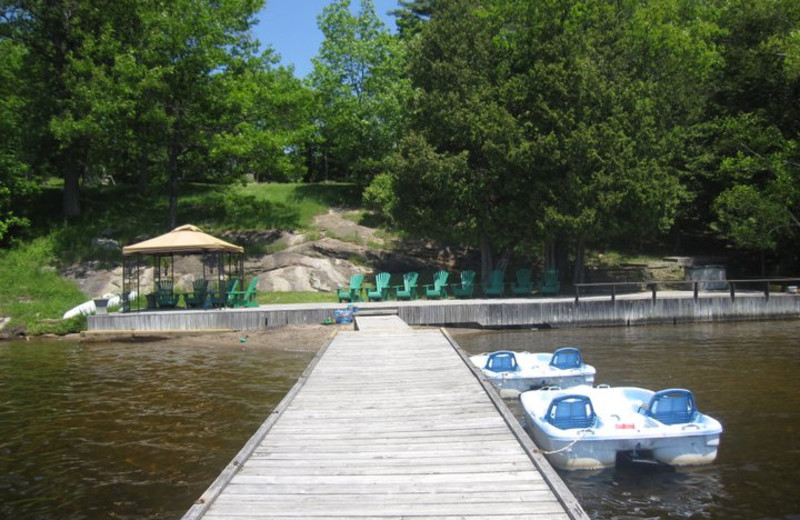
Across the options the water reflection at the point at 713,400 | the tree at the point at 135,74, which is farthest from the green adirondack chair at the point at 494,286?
the tree at the point at 135,74

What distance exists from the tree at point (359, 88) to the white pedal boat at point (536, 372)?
2557 cm

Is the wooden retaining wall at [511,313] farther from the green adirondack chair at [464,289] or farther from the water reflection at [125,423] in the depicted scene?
the green adirondack chair at [464,289]

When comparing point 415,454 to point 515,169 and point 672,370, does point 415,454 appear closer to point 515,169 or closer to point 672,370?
point 672,370

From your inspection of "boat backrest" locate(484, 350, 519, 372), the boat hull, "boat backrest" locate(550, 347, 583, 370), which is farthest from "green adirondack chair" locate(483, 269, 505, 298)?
the boat hull

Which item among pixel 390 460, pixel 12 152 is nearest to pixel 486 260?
pixel 390 460

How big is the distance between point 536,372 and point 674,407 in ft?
11.4

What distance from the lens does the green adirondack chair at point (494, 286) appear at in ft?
81.1

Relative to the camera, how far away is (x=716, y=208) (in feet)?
94.0

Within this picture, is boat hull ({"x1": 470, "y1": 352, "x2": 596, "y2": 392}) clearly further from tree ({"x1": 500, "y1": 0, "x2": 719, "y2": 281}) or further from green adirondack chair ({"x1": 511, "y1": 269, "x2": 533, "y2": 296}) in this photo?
green adirondack chair ({"x1": 511, "y1": 269, "x2": 533, "y2": 296})

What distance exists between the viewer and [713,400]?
11.3 m

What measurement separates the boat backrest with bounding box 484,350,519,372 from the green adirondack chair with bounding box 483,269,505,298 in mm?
12811

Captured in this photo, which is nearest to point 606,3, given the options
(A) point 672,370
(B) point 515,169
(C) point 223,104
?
(B) point 515,169

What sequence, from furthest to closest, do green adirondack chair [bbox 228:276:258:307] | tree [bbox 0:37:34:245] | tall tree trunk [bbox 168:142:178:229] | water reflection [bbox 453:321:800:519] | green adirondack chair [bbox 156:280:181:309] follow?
tall tree trunk [bbox 168:142:178:229] < tree [bbox 0:37:34:245] < green adirondack chair [bbox 156:280:181:309] < green adirondack chair [bbox 228:276:258:307] < water reflection [bbox 453:321:800:519]

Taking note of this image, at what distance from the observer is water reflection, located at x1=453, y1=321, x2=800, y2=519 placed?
7.18 m
